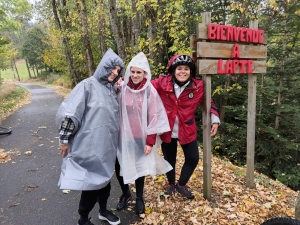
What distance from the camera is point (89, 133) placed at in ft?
8.61

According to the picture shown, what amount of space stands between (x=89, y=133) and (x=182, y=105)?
1.38m

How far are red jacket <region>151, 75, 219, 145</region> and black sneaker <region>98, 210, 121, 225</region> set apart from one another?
1243 mm

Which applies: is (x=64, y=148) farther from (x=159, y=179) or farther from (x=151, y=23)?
(x=151, y=23)

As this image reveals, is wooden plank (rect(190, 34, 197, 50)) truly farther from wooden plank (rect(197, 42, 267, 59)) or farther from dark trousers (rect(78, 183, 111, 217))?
dark trousers (rect(78, 183, 111, 217))

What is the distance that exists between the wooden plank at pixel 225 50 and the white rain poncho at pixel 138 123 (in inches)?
34.0

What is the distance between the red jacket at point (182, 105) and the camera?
11.0ft

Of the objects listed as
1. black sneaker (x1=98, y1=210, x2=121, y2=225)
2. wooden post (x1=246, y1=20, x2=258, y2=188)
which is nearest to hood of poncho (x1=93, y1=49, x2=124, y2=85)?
black sneaker (x1=98, y1=210, x2=121, y2=225)

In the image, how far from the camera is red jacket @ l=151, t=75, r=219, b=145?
3348mm

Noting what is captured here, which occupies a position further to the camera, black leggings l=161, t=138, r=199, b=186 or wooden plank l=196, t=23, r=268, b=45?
black leggings l=161, t=138, r=199, b=186

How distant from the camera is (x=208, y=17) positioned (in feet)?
11.0

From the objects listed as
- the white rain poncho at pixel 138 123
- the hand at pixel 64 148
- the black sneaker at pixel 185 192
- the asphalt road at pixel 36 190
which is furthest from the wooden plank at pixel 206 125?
the hand at pixel 64 148

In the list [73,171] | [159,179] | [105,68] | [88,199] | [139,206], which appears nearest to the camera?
[73,171]

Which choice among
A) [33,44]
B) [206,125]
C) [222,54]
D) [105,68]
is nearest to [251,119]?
[206,125]

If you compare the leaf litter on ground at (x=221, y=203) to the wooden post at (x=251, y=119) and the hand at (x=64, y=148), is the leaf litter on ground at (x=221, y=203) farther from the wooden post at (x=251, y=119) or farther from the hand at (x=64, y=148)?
the hand at (x=64, y=148)
